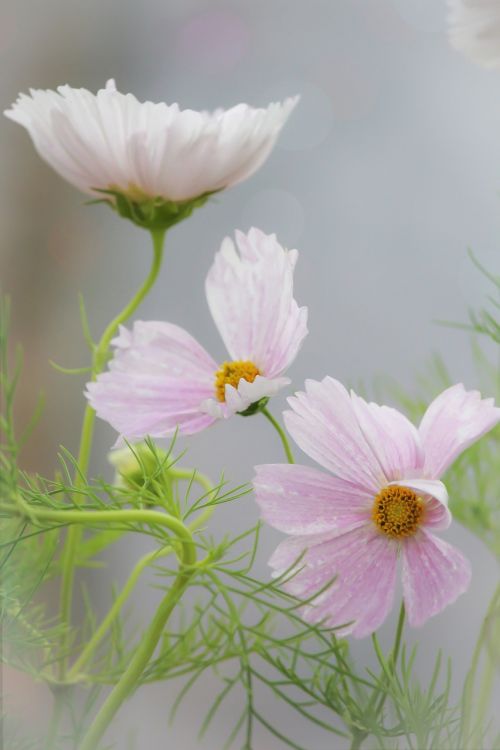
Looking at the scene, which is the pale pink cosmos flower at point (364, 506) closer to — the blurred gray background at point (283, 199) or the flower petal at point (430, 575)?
the flower petal at point (430, 575)

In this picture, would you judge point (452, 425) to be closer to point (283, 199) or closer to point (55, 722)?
point (55, 722)

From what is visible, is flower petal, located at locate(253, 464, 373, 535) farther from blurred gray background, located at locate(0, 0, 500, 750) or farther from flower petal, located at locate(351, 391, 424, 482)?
blurred gray background, located at locate(0, 0, 500, 750)

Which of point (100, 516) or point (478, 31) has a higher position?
point (478, 31)

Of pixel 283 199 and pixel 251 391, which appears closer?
pixel 251 391

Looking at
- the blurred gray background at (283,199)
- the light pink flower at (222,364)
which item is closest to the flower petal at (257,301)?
the light pink flower at (222,364)

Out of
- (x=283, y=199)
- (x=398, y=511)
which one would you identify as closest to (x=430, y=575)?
(x=398, y=511)

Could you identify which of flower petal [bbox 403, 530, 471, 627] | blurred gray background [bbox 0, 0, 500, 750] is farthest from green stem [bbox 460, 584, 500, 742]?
blurred gray background [bbox 0, 0, 500, 750]

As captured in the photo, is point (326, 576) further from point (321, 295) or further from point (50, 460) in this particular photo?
point (321, 295)

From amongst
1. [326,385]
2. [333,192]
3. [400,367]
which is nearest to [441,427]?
[326,385]
